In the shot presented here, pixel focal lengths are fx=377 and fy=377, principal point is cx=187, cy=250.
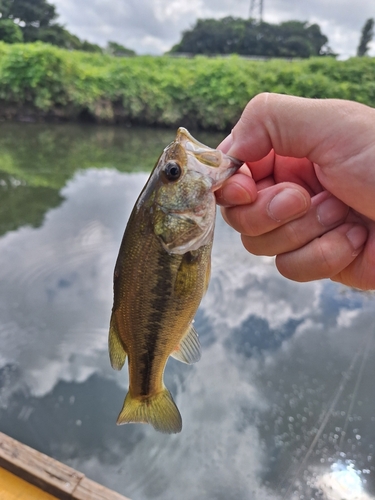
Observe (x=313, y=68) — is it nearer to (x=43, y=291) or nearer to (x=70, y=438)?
(x=43, y=291)

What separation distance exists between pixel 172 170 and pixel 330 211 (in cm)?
84

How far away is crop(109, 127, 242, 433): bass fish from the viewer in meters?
1.46

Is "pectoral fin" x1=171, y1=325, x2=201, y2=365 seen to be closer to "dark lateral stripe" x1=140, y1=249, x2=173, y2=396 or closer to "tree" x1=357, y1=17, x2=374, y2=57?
"dark lateral stripe" x1=140, y1=249, x2=173, y2=396

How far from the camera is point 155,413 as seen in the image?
1.70m

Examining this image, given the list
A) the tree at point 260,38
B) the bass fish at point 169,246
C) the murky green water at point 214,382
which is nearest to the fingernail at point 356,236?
the bass fish at point 169,246

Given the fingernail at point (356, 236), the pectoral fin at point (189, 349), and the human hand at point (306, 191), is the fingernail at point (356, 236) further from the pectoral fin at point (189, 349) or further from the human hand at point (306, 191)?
the pectoral fin at point (189, 349)

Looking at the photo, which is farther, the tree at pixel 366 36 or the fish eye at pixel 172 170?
the tree at pixel 366 36

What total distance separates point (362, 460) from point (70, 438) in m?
2.57

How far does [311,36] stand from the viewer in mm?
45500

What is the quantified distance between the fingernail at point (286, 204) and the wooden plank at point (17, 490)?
2.38 m

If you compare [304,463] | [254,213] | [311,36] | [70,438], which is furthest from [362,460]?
[311,36]

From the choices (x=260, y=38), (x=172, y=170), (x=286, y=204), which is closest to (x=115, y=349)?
(x=172, y=170)

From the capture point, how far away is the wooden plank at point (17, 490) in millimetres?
2490

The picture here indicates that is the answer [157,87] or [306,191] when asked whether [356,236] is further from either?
[157,87]
